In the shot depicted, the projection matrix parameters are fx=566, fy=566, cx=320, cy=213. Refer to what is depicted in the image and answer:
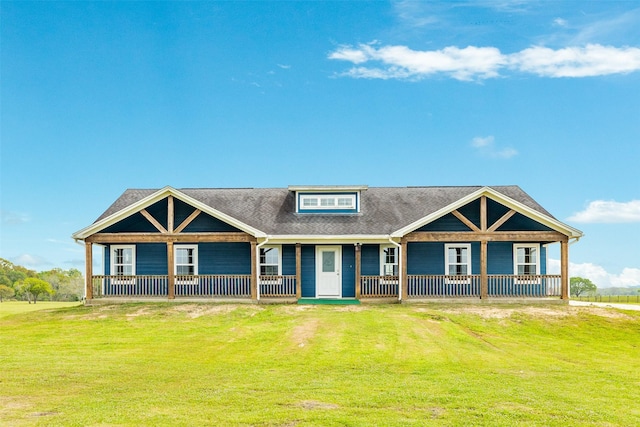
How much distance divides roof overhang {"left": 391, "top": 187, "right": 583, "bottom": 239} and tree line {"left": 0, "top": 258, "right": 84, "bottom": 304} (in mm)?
34588

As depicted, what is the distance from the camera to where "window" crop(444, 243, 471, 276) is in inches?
1012

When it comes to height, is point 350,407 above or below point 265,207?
below

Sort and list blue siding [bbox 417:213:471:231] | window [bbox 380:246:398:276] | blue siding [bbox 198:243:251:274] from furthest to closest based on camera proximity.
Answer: blue siding [bbox 198:243:251:274] → window [bbox 380:246:398:276] → blue siding [bbox 417:213:471:231]

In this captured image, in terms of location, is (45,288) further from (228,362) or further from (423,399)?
(423,399)

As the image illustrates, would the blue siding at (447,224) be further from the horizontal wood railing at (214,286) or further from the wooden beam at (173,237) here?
the horizontal wood railing at (214,286)

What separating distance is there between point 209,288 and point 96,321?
19.2 feet

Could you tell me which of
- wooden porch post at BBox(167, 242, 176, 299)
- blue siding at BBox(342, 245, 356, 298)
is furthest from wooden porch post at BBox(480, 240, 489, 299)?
wooden porch post at BBox(167, 242, 176, 299)

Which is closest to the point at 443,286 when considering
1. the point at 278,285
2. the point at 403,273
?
the point at 403,273

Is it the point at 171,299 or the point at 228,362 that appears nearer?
the point at 228,362

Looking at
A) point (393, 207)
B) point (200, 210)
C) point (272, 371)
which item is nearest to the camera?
point (272, 371)

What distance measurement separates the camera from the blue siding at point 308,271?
84.1 ft

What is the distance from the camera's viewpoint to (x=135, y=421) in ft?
27.8

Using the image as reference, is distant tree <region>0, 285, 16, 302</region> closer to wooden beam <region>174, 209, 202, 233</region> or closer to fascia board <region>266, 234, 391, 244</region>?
wooden beam <region>174, 209, 202, 233</region>

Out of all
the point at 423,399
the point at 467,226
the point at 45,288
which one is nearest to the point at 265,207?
the point at 467,226
